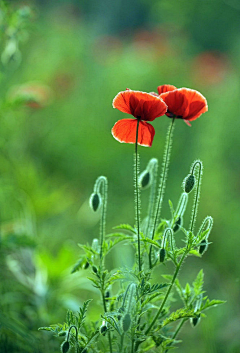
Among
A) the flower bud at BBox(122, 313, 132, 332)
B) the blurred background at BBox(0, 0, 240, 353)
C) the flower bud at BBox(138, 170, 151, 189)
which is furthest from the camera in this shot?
the blurred background at BBox(0, 0, 240, 353)

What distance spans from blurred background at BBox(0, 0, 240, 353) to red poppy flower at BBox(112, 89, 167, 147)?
1.27 ft

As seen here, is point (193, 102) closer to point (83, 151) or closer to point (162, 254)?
point (162, 254)

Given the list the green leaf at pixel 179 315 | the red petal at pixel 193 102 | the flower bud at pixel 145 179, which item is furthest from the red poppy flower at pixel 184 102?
the green leaf at pixel 179 315

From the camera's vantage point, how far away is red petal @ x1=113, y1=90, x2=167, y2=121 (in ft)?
1.76

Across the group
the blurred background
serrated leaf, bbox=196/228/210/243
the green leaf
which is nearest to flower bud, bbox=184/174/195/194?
serrated leaf, bbox=196/228/210/243

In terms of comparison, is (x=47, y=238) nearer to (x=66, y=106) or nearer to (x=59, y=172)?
(x=59, y=172)

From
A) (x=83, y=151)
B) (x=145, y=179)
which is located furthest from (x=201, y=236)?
(x=83, y=151)

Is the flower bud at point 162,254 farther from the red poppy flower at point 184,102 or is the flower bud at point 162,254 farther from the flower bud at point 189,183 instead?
the red poppy flower at point 184,102

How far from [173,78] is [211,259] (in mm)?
1430

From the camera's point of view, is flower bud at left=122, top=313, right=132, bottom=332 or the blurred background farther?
the blurred background

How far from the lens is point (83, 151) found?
2.26m

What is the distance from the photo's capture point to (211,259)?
188 centimetres

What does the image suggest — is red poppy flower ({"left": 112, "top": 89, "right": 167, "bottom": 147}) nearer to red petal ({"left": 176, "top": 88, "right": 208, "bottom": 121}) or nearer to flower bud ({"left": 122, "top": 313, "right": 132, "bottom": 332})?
red petal ({"left": 176, "top": 88, "right": 208, "bottom": 121})

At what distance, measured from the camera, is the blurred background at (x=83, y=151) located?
1.17 meters
